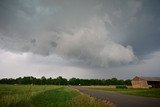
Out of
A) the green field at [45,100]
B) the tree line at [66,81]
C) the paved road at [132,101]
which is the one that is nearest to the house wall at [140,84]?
the tree line at [66,81]

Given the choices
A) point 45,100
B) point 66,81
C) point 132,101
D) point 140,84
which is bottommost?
point 132,101

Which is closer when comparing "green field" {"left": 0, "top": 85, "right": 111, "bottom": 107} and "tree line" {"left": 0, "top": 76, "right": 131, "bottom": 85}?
"green field" {"left": 0, "top": 85, "right": 111, "bottom": 107}

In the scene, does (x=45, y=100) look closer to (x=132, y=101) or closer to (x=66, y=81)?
(x=132, y=101)

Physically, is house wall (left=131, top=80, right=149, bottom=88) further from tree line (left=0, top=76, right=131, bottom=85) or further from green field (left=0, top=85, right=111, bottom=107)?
green field (left=0, top=85, right=111, bottom=107)

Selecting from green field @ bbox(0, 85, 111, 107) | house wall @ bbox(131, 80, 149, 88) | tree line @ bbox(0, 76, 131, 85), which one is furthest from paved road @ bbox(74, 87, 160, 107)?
tree line @ bbox(0, 76, 131, 85)

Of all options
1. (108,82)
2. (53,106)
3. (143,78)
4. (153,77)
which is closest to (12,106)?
(53,106)

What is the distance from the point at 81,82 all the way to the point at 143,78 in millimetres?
83266

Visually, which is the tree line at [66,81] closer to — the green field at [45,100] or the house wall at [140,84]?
the house wall at [140,84]

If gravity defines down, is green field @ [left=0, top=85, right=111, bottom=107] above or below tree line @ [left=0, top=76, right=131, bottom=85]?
below

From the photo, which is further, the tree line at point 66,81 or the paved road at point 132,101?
the tree line at point 66,81

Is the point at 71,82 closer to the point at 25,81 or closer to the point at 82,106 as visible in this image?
the point at 25,81

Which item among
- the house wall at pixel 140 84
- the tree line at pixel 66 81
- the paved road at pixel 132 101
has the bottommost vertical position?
the paved road at pixel 132 101

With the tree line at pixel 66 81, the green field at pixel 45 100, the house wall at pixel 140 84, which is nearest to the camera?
the green field at pixel 45 100

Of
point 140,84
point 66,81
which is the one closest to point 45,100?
point 140,84
